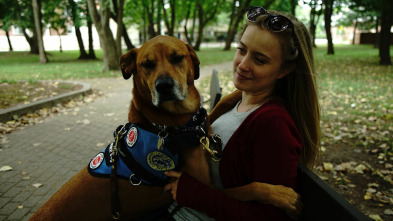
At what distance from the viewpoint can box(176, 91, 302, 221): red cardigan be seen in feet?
4.58

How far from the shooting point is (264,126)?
146cm

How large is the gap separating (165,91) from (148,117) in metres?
0.23

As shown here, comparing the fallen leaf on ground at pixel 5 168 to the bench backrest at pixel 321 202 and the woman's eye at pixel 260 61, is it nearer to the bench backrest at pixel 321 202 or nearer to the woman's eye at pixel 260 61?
the woman's eye at pixel 260 61

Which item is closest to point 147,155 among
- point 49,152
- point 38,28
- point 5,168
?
point 5,168

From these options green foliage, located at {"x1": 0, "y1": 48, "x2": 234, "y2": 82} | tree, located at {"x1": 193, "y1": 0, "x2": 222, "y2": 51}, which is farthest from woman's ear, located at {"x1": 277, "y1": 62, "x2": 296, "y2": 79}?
tree, located at {"x1": 193, "y1": 0, "x2": 222, "y2": 51}

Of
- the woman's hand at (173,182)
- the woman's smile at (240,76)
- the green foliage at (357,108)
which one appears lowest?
the green foliage at (357,108)

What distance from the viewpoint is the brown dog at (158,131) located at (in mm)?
1656

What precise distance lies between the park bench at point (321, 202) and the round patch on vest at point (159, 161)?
2.64 feet

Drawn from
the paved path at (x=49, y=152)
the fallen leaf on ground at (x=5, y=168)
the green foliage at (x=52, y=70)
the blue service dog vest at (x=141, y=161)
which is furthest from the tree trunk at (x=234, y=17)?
the blue service dog vest at (x=141, y=161)

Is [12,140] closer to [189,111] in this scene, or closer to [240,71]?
[189,111]

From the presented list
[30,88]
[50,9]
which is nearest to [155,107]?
[30,88]

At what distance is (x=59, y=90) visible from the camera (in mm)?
9242

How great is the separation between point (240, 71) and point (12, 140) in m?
5.30

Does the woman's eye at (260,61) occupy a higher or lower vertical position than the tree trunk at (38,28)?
lower
